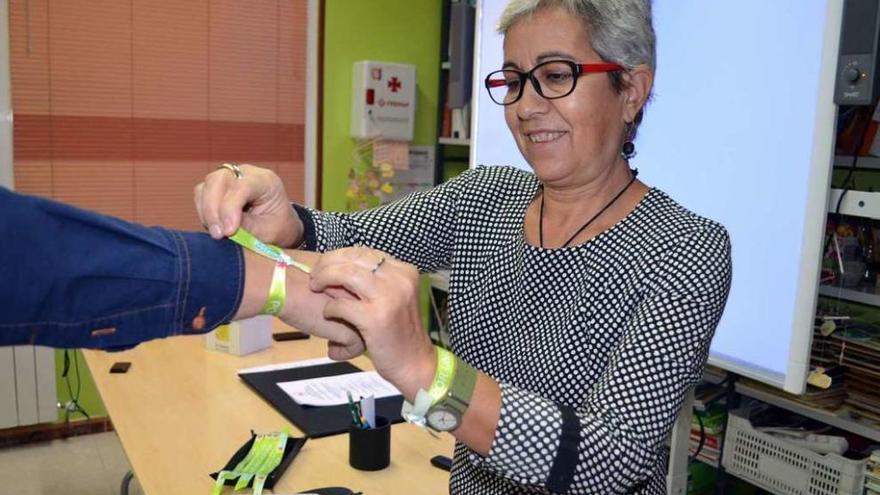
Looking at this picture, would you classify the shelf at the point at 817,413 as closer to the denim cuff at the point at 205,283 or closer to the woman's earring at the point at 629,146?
the woman's earring at the point at 629,146

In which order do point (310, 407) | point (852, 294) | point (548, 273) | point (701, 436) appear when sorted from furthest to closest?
point (701, 436) → point (852, 294) → point (310, 407) → point (548, 273)

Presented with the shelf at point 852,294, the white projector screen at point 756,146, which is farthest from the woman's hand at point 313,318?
the shelf at point 852,294

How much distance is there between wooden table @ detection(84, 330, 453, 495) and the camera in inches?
56.9

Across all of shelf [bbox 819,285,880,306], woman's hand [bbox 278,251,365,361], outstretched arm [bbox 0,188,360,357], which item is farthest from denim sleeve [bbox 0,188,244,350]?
shelf [bbox 819,285,880,306]

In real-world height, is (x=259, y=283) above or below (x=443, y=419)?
above

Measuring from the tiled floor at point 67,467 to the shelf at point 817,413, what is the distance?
2.32 metres

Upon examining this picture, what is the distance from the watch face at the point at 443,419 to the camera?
848 millimetres

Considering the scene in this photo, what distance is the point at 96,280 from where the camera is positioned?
782 mm

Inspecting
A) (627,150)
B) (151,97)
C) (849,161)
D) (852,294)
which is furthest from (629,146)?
(151,97)

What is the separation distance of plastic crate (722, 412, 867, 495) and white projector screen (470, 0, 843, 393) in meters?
0.31

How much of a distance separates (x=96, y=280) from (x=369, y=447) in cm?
83


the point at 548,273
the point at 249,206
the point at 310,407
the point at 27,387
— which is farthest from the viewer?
the point at 27,387

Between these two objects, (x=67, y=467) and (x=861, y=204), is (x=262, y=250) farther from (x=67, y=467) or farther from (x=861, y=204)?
(x=67, y=467)

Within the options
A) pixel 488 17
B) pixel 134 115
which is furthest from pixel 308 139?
pixel 488 17
